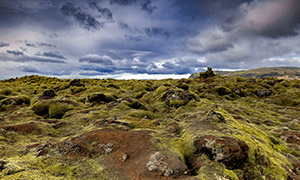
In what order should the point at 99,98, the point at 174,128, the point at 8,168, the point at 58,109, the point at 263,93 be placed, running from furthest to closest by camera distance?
the point at 263,93 < the point at 99,98 < the point at 58,109 < the point at 174,128 < the point at 8,168

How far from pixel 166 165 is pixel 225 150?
4.04 m

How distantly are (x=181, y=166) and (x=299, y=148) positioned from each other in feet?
51.6

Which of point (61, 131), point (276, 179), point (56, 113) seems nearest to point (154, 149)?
point (276, 179)

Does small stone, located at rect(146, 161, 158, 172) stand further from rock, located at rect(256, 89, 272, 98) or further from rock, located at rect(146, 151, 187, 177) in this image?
rock, located at rect(256, 89, 272, 98)

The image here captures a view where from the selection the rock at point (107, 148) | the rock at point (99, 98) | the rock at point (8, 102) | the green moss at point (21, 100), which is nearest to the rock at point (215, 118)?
the rock at point (107, 148)

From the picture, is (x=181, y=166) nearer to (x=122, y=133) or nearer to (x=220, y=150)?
(x=220, y=150)

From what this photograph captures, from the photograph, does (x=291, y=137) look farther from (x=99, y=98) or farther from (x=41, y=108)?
(x=41, y=108)

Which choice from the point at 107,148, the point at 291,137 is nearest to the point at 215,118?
the point at 107,148

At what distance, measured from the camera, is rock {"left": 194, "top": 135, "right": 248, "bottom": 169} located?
962 cm

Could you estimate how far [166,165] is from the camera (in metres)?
8.81

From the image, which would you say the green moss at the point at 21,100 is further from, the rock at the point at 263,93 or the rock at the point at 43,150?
the rock at the point at 263,93

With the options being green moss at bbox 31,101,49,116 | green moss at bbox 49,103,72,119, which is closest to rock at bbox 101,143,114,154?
green moss at bbox 49,103,72,119

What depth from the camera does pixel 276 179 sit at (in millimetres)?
9273

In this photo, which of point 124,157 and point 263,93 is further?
point 263,93
